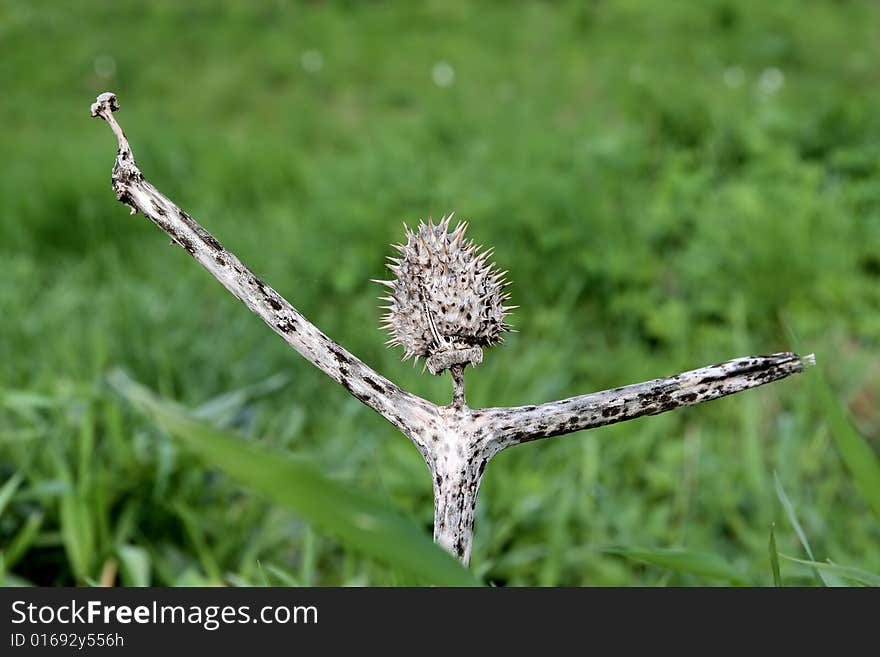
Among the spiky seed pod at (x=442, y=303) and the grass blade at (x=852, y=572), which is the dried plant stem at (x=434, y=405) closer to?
the spiky seed pod at (x=442, y=303)

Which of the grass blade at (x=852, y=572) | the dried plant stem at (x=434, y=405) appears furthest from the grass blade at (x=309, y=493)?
the grass blade at (x=852, y=572)

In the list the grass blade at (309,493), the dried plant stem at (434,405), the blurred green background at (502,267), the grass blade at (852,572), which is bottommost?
the grass blade at (309,493)

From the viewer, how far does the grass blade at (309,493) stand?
36cm

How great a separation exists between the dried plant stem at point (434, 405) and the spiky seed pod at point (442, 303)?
39 millimetres

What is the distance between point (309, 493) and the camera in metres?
0.36

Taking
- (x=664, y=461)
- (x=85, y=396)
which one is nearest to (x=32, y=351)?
(x=85, y=396)

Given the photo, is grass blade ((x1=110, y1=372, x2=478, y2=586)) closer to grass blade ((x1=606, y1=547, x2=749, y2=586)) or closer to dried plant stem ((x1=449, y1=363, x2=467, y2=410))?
dried plant stem ((x1=449, y1=363, x2=467, y2=410))

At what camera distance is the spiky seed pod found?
0.52 meters

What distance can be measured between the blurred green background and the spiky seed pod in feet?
0.67

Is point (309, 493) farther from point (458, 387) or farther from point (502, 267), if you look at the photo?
point (502, 267)

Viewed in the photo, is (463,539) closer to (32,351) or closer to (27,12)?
(32,351)

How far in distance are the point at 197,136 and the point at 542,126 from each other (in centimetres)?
174

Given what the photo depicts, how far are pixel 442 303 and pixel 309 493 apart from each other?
19cm

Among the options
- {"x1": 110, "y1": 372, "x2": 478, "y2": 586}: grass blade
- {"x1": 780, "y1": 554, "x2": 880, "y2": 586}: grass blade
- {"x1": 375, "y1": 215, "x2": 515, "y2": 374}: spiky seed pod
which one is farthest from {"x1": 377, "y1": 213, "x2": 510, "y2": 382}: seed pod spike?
{"x1": 780, "y1": 554, "x2": 880, "y2": 586}: grass blade
